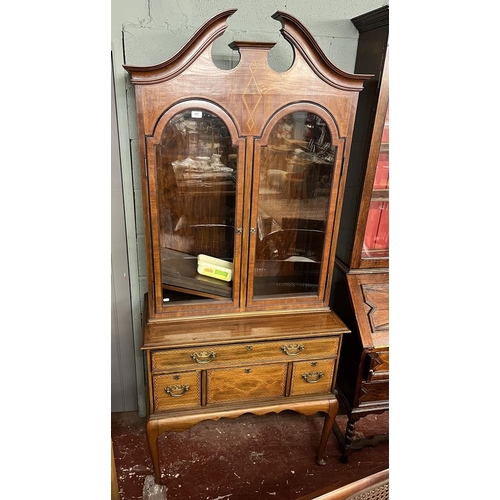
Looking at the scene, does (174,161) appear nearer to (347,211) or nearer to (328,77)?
(328,77)

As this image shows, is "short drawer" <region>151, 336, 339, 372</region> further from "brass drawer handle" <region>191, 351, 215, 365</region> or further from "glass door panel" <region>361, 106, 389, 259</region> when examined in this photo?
"glass door panel" <region>361, 106, 389, 259</region>

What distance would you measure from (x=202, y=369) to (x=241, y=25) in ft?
4.02

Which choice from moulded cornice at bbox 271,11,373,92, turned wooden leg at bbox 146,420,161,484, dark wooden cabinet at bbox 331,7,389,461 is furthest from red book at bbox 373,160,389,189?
turned wooden leg at bbox 146,420,161,484

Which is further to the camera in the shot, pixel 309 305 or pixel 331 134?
pixel 309 305

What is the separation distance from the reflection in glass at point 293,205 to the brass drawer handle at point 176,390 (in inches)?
16.6

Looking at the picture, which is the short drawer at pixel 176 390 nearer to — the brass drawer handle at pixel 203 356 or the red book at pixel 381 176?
the brass drawer handle at pixel 203 356

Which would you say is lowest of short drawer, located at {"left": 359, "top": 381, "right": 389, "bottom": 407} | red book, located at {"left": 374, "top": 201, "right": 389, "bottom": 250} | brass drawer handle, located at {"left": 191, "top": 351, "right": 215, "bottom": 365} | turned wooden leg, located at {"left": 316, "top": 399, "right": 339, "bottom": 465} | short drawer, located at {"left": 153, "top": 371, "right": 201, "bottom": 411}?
turned wooden leg, located at {"left": 316, "top": 399, "right": 339, "bottom": 465}

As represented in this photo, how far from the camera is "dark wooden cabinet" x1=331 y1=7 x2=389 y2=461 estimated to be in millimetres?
1381

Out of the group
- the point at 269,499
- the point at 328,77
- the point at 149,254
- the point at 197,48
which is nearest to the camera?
the point at 197,48

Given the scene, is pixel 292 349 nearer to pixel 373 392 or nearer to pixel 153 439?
pixel 373 392

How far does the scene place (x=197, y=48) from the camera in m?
1.15

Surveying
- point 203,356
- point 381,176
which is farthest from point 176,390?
point 381,176

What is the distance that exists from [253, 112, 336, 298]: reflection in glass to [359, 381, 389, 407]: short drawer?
44cm
